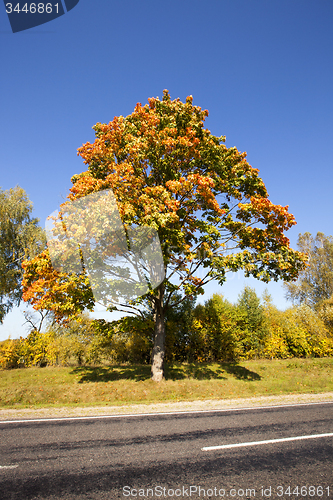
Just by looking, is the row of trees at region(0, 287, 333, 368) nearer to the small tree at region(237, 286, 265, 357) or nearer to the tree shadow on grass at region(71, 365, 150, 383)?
the small tree at region(237, 286, 265, 357)

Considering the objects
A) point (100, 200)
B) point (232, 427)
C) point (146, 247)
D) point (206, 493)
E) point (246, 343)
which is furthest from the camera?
point (246, 343)

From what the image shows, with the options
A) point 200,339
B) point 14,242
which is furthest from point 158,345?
point 14,242

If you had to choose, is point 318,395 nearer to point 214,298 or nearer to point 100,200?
point 214,298

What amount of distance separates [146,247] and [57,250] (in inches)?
159

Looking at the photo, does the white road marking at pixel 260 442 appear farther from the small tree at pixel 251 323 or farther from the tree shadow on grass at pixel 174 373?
the small tree at pixel 251 323

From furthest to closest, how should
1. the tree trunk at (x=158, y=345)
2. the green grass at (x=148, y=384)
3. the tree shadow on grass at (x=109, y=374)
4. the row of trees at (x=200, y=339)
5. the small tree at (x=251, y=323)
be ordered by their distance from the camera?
the small tree at (x=251, y=323) → the row of trees at (x=200, y=339) → the tree shadow on grass at (x=109, y=374) → the tree trunk at (x=158, y=345) → the green grass at (x=148, y=384)

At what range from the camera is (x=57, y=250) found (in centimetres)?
1166

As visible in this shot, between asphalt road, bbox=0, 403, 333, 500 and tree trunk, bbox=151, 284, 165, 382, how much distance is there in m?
5.89

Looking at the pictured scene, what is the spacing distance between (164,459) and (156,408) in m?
5.51

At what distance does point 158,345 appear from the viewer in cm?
1389

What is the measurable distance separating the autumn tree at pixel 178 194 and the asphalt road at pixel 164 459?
5.71 m

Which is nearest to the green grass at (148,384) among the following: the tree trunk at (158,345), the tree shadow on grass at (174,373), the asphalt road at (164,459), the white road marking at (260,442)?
the tree shadow on grass at (174,373)

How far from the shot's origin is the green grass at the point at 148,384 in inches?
460

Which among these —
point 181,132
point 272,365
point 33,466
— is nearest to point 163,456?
point 33,466
